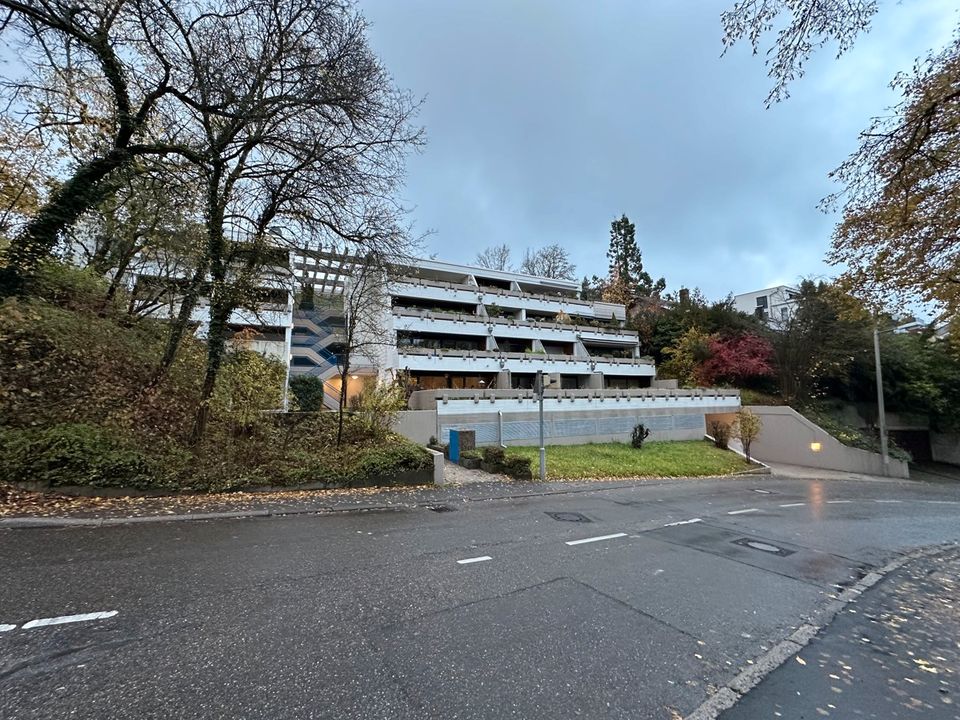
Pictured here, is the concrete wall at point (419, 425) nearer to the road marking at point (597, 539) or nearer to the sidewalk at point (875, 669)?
the road marking at point (597, 539)

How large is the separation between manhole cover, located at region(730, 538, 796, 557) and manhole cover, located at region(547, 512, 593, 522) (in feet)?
8.93

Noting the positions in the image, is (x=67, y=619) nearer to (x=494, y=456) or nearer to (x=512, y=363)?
(x=494, y=456)

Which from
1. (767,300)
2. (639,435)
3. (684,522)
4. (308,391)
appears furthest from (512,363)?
(767,300)

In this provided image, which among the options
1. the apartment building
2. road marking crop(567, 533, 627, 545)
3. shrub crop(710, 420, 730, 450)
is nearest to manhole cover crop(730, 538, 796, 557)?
road marking crop(567, 533, 627, 545)

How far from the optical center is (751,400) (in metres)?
29.8

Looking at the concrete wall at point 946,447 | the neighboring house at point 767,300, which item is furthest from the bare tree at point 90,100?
the neighboring house at point 767,300

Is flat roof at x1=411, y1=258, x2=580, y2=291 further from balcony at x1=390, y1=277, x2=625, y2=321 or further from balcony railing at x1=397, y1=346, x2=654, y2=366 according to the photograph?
balcony railing at x1=397, y1=346, x2=654, y2=366

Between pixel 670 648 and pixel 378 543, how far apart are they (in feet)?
13.8

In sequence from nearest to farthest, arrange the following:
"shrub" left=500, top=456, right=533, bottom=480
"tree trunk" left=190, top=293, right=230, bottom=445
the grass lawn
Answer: "tree trunk" left=190, top=293, right=230, bottom=445, "shrub" left=500, top=456, right=533, bottom=480, the grass lawn

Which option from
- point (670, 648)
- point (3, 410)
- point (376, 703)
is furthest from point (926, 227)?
point (3, 410)

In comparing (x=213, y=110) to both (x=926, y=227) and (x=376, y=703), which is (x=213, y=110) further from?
(x=926, y=227)

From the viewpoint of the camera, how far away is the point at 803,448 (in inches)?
985

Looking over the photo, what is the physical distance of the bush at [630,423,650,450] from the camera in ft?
71.9

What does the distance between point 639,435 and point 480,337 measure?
1350 centimetres
